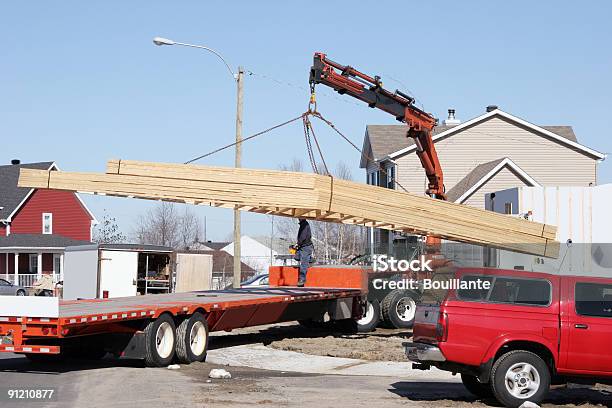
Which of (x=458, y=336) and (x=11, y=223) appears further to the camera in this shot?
(x=11, y=223)

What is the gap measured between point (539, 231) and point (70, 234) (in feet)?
146

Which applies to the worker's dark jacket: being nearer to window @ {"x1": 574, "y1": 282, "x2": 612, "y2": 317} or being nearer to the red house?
window @ {"x1": 574, "y1": 282, "x2": 612, "y2": 317}

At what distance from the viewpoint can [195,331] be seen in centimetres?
1648

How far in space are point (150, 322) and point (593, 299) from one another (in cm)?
713

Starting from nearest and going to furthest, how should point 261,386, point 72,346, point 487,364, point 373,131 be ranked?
1. point 487,364
2. point 261,386
3. point 72,346
4. point 373,131

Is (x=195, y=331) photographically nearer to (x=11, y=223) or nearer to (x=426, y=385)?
(x=426, y=385)

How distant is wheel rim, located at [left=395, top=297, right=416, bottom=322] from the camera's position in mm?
22906

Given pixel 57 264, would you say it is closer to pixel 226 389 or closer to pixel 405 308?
pixel 405 308

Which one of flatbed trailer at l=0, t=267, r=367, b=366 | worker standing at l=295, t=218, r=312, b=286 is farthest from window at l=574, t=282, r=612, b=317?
worker standing at l=295, t=218, r=312, b=286

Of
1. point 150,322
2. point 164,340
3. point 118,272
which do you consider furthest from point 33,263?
point 150,322

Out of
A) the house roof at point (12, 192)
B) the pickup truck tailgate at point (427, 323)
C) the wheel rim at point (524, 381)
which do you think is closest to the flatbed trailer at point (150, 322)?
the pickup truck tailgate at point (427, 323)

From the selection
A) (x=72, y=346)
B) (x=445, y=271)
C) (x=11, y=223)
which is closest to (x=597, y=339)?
(x=72, y=346)

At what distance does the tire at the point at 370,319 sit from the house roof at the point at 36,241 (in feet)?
111

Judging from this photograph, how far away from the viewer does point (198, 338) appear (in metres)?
16.5
